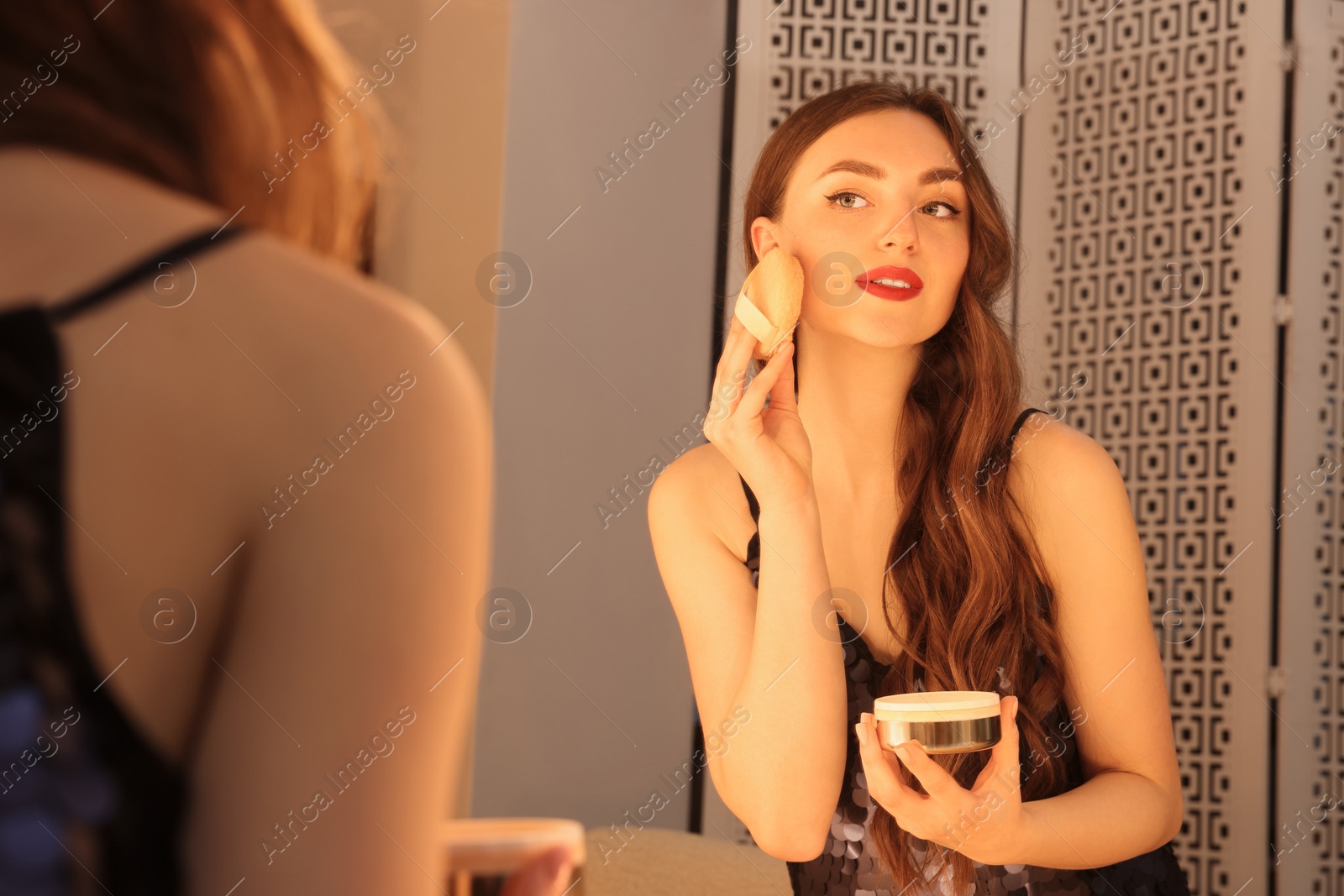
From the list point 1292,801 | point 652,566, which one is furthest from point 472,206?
point 1292,801

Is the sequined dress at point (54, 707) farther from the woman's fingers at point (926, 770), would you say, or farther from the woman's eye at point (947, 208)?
the woman's eye at point (947, 208)

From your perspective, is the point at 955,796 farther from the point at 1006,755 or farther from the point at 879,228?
the point at 879,228

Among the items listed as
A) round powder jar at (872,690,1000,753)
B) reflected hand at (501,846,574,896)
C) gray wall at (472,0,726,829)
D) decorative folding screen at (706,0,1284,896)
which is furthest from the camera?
decorative folding screen at (706,0,1284,896)

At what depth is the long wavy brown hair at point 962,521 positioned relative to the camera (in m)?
0.90

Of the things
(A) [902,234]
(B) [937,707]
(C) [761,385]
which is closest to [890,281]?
(A) [902,234]

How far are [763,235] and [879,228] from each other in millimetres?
118

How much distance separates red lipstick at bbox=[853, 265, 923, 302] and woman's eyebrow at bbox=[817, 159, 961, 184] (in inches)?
3.4

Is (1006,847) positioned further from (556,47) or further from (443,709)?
(556,47)

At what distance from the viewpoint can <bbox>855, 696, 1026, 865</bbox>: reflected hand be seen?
2.41 ft

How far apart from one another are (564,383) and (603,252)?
0.74 ft

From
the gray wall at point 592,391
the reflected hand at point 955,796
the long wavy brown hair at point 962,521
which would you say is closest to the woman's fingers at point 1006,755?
the reflected hand at point 955,796

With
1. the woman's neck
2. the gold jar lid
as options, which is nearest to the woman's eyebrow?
the woman's neck

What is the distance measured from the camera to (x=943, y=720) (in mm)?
706

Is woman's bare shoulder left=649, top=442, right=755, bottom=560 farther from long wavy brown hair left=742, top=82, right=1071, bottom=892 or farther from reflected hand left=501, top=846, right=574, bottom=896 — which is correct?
reflected hand left=501, top=846, right=574, bottom=896
